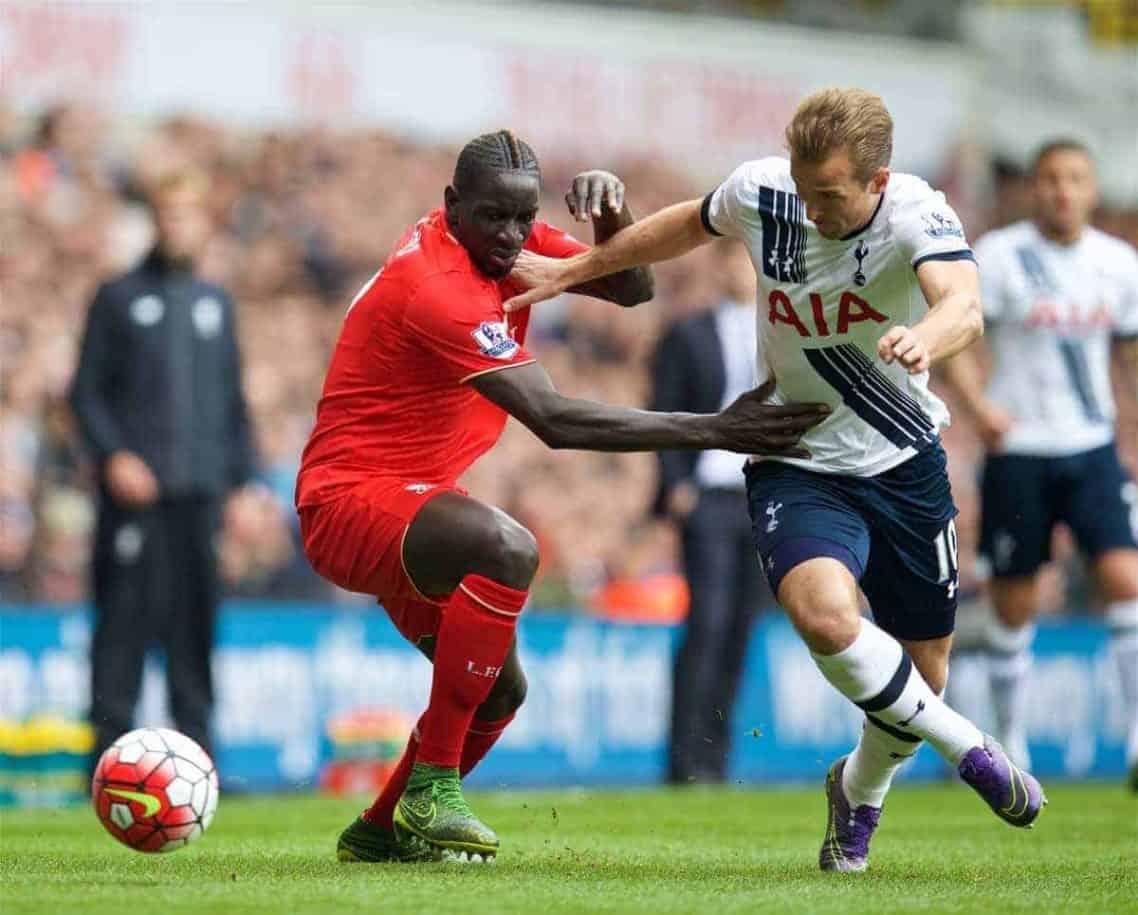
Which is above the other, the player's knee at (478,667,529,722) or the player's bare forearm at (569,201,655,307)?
the player's bare forearm at (569,201,655,307)

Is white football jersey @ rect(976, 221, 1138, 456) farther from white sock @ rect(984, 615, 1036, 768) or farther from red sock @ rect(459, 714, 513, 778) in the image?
red sock @ rect(459, 714, 513, 778)

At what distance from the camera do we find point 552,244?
6.69 meters

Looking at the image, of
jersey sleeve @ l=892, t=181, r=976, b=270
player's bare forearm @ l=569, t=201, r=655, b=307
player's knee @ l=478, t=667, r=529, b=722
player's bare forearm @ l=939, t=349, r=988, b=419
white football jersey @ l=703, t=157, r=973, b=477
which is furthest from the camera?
player's bare forearm @ l=939, t=349, r=988, b=419

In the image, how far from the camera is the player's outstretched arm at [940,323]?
5230 millimetres

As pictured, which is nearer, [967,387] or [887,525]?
[887,525]

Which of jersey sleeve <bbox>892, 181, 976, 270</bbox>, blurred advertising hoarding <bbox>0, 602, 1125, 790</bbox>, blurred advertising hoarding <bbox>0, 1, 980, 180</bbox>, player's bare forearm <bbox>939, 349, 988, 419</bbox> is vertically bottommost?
blurred advertising hoarding <bbox>0, 602, 1125, 790</bbox>

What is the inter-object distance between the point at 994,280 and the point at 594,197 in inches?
162

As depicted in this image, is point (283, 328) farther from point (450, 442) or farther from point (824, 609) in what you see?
point (824, 609)

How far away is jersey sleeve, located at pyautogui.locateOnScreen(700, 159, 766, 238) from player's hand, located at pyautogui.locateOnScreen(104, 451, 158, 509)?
4.53m

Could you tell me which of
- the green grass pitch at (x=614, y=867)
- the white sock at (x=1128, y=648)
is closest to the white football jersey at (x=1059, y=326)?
the white sock at (x=1128, y=648)

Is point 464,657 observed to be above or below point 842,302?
below

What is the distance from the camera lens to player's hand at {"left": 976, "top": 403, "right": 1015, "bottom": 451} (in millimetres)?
9781

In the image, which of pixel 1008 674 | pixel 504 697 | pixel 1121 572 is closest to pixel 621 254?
pixel 504 697

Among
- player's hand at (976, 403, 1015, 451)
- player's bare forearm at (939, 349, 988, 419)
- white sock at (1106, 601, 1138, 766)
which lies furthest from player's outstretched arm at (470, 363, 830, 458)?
white sock at (1106, 601, 1138, 766)
